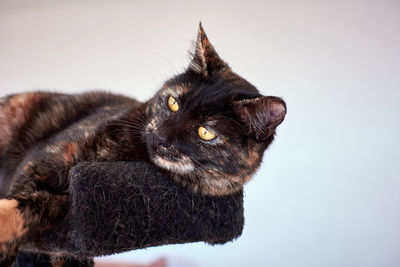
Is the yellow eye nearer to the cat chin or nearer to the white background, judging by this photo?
the cat chin

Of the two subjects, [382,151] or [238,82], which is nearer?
[238,82]

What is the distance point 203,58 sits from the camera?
1025 mm

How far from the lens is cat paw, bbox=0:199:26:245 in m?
0.71

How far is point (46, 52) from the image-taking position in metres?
3.07

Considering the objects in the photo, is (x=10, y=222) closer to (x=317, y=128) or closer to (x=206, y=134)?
(x=206, y=134)

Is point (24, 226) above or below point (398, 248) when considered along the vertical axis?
above

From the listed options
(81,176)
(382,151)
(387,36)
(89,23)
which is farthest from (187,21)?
(81,176)

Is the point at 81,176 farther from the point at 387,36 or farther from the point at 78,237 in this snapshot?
the point at 387,36

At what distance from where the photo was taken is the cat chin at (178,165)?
0.89 metres

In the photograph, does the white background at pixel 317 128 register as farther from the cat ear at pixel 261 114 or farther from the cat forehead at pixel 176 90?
the cat ear at pixel 261 114

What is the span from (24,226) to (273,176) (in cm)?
189

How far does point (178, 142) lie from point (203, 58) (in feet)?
0.99

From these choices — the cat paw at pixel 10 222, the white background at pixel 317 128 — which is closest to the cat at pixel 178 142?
the cat paw at pixel 10 222

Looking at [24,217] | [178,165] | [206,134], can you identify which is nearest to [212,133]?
[206,134]
